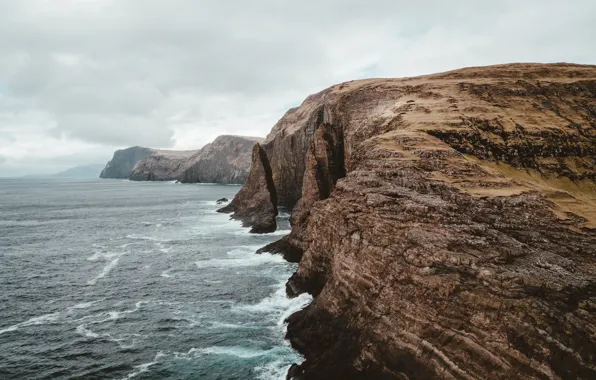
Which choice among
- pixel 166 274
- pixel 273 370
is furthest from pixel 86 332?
pixel 273 370

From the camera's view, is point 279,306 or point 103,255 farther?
point 103,255

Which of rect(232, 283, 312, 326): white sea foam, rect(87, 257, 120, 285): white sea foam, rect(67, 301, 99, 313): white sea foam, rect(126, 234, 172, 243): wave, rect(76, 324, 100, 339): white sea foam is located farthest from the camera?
rect(126, 234, 172, 243): wave

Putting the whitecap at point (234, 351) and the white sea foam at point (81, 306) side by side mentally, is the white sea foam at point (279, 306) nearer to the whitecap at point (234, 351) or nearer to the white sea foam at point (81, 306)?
the whitecap at point (234, 351)

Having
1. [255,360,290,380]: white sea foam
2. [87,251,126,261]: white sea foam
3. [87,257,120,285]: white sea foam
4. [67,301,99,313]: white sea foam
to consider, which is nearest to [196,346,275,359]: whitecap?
[255,360,290,380]: white sea foam

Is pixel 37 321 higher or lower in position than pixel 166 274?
lower

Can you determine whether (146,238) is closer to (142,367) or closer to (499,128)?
(142,367)

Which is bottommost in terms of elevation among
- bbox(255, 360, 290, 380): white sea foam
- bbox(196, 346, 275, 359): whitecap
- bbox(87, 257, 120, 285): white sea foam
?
bbox(255, 360, 290, 380): white sea foam

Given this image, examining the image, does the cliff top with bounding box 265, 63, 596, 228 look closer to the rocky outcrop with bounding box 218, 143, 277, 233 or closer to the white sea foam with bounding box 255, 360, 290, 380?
the white sea foam with bounding box 255, 360, 290, 380
